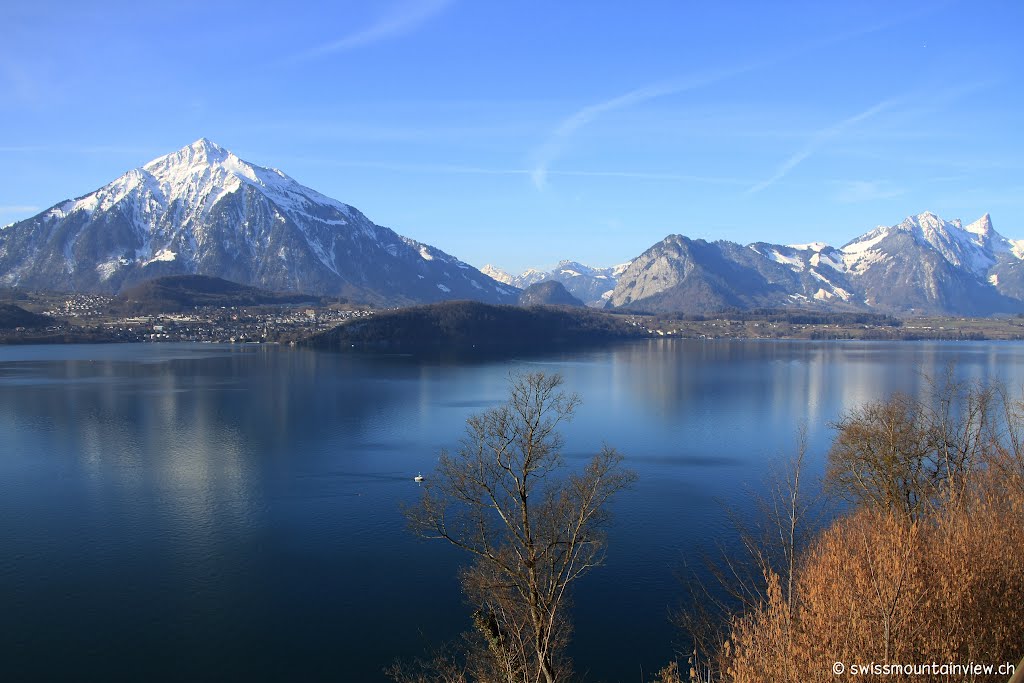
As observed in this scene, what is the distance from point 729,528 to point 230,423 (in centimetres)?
3022

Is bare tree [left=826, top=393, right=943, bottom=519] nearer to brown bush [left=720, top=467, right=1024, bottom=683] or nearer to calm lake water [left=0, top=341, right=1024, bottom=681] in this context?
brown bush [left=720, top=467, right=1024, bottom=683]

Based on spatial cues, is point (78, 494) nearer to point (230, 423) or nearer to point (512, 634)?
point (230, 423)

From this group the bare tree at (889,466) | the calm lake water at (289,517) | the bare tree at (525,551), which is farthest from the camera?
the bare tree at (889,466)

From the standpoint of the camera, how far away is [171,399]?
167 ft

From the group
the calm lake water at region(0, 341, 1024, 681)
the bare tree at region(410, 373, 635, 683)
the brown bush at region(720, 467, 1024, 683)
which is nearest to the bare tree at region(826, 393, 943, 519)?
the brown bush at region(720, 467, 1024, 683)

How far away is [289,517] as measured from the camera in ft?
80.8

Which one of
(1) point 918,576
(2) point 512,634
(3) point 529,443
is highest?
(3) point 529,443

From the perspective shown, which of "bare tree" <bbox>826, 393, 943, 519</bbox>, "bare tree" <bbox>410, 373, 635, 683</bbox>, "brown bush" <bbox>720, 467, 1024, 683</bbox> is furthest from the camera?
"bare tree" <bbox>826, 393, 943, 519</bbox>

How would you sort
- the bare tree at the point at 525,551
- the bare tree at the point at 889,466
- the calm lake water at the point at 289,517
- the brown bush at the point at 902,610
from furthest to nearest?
the bare tree at the point at 889,466 < the calm lake water at the point at 289,517 < the bare tree at the point at 525,551 < the brown bush at the point at 902,610

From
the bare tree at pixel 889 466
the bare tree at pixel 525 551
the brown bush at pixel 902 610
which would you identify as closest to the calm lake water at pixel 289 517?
the bare tree at pixel 525 551

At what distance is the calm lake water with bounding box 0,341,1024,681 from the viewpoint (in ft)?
52.5

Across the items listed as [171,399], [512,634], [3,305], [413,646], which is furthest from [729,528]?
[3,305]

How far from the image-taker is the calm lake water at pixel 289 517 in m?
16.0

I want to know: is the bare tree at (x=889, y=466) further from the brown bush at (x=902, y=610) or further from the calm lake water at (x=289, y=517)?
the calm lake water at (x=289, y=517)
